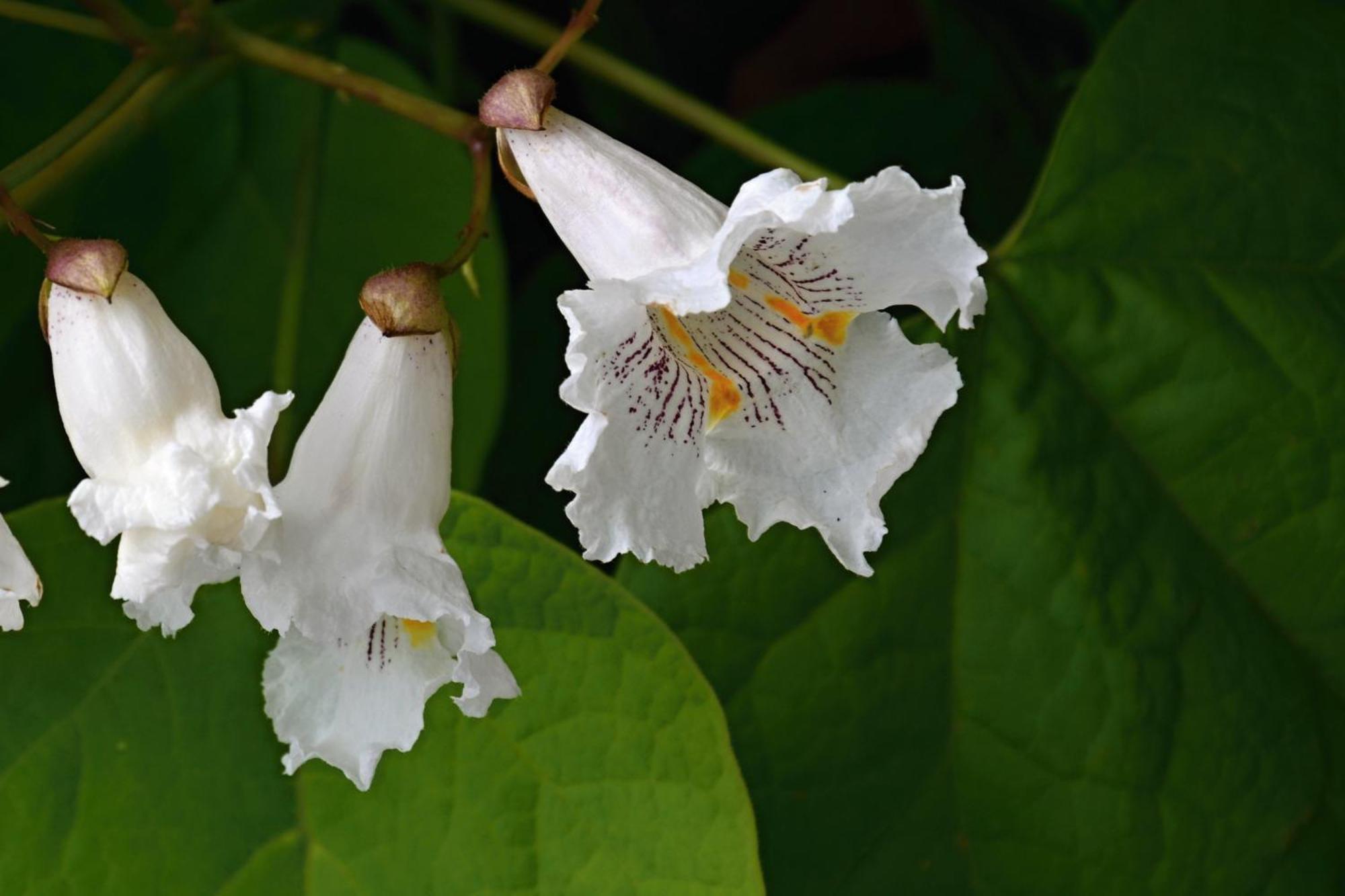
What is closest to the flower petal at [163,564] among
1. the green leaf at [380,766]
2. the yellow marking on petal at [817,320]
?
the green leaf at [380,766]

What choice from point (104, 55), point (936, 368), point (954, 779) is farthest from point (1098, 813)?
point (104, 55)

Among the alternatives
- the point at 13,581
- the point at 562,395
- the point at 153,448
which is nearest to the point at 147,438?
the point at 153,448

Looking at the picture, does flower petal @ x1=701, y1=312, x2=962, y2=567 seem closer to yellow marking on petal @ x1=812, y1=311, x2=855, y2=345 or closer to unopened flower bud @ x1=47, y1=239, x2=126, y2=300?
yellow marking on petal @ x1=812, y1=311, x2=855, y2=345

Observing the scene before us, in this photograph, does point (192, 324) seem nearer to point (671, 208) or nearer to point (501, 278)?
point (501, 278)

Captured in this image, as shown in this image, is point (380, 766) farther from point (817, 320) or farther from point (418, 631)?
point (817, 320)

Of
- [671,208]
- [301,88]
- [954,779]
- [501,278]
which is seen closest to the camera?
[671,208]

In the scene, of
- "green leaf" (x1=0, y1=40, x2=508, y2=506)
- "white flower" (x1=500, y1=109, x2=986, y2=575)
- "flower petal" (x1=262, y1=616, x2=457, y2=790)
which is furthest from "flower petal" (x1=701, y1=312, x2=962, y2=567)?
"green leaf" (x1=0, y1=40, x2=508, y2=506)
